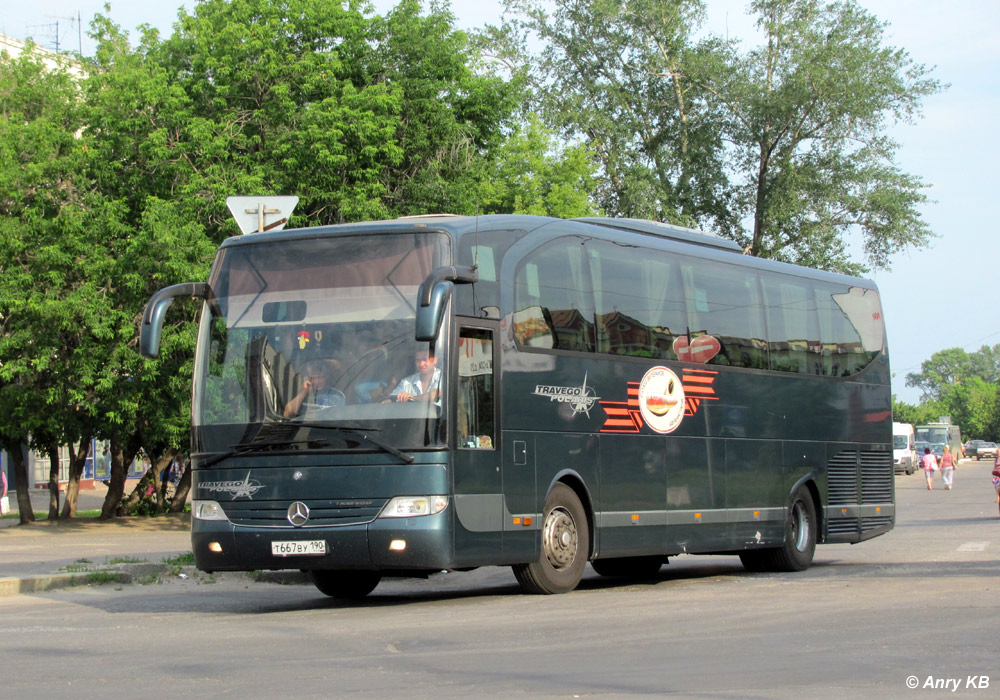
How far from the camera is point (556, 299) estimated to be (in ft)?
44.5

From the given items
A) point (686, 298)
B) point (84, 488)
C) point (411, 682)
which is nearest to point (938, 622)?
point (411, 682)

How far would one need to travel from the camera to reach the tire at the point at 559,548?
523 inches

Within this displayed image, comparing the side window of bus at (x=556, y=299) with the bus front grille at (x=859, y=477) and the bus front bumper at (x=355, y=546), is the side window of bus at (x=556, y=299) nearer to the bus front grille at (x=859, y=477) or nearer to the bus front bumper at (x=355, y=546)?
the bus front bumper at (x=355, y=546)

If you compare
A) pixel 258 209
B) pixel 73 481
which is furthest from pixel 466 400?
pixel 73 481

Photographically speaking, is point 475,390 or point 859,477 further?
point 859,477

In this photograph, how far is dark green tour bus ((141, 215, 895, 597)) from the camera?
11953 mm

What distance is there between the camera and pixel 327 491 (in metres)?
12.0

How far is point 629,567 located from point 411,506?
596 centimetres

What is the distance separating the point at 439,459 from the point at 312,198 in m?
15.3

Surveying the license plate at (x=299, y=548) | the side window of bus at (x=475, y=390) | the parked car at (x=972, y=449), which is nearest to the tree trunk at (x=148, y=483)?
the license plate at (x=299, y=548)

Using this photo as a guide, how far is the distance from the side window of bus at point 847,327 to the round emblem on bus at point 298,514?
884 cm

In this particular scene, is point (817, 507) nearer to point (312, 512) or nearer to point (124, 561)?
point (312, 512)

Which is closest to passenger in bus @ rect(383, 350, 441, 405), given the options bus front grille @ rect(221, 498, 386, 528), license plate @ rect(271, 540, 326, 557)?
bus front grille @ rect(221, 498, 386, 528)

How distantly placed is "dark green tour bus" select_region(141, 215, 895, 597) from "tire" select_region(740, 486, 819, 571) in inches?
32.8
